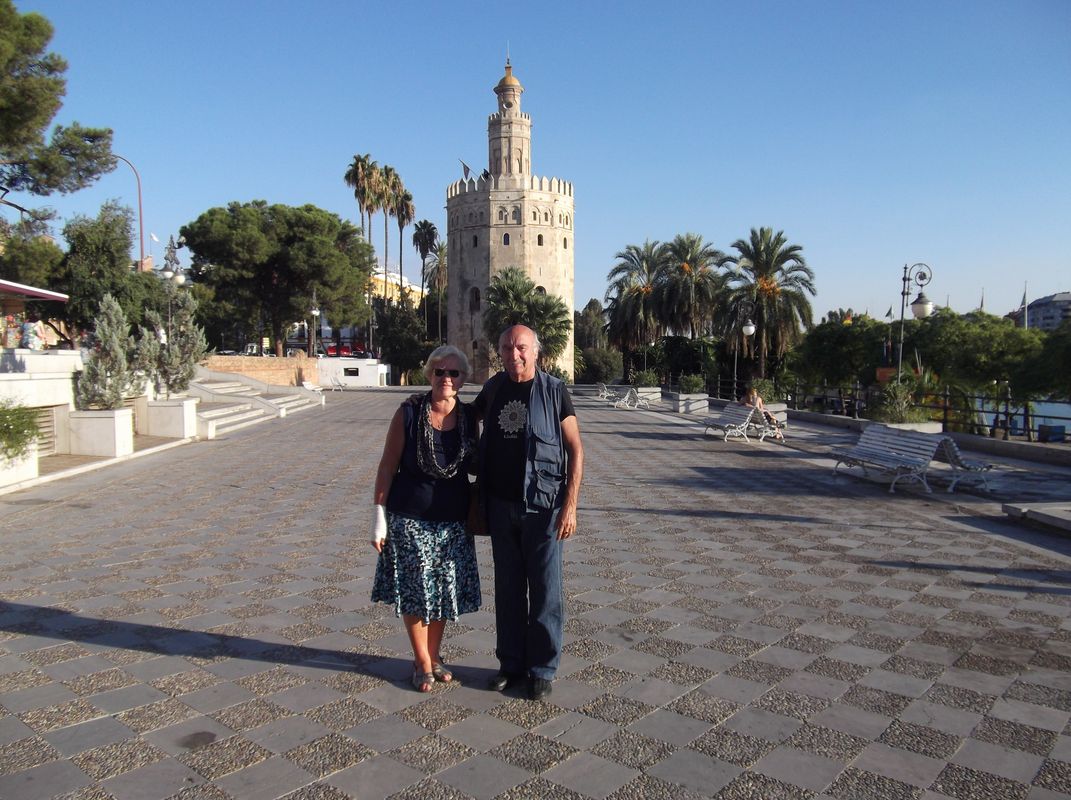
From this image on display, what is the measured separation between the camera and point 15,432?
9016mm

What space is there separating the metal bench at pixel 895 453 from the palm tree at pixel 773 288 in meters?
18.0

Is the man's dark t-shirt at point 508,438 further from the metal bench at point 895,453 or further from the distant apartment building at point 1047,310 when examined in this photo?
the distant apartment building at point 1047,310

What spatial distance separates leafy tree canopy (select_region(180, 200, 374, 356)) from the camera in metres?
39.6

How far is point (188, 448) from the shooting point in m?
14.0

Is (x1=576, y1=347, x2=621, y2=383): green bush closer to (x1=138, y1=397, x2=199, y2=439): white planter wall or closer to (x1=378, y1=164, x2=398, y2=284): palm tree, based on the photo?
(x1=378, y1=164, x2=398, y2=284): palm tree

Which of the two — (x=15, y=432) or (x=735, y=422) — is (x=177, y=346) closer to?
(x=15, y=432)

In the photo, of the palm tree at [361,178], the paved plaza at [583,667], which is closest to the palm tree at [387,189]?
the palm tree at [361,178]

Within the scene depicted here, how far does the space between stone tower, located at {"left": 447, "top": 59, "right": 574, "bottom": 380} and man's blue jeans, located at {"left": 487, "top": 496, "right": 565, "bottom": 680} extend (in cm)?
4920

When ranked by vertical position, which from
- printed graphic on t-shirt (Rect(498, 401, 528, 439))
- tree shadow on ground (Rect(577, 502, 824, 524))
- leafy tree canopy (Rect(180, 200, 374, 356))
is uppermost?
leafy tree canopy (Rect(180, 200, 374, 356))

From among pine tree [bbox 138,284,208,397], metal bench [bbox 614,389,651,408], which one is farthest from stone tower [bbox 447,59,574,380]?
pine tree [bbox 138,284,208,397]

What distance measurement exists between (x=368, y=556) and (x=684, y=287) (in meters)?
30.7

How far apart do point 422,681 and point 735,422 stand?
42.0 feet

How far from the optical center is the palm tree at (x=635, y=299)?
127 ft

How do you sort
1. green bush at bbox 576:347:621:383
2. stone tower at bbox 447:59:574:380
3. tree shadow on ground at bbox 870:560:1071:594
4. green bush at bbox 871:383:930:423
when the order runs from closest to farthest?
tree shadow on ground at bbox 870:560:1071:594 → green bush at bbox 871:383:930:423 → stone tower at bbox 447:59:574:380 → green bush at bbox 576:347:621:383
